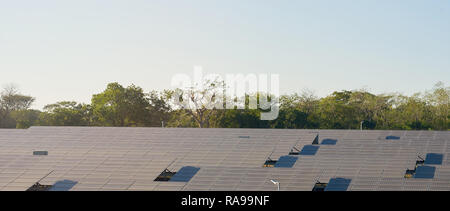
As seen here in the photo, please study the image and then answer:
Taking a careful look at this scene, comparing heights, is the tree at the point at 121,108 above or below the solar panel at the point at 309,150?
above

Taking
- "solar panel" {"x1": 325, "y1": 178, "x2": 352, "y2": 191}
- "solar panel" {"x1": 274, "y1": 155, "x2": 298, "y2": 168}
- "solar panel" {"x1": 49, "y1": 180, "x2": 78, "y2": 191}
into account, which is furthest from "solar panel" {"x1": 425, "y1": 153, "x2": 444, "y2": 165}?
"solar panel" {"x1": 49, "y1": 180, "x2": 78, "y2": 191}

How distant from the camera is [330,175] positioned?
30141mm

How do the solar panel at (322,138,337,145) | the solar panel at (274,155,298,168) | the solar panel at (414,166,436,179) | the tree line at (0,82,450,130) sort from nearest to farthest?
the solar panel at (414,166,436,179) < the solar panel at (274,155,298,168) < the solar panel at (322,138,337,145) < the tree line at (0,82,450,130)

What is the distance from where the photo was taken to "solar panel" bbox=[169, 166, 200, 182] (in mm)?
30625

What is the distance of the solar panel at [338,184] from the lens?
27.9 m

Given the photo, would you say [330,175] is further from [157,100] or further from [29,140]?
[157,100]

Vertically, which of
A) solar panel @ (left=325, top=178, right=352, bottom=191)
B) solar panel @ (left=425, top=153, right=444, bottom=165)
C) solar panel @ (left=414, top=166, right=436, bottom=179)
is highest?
solar panel @ (left=425, top=153, right=444, bottom=165)

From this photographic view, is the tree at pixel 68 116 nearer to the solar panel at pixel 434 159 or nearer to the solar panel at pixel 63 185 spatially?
the solar panel at pixel 63 185

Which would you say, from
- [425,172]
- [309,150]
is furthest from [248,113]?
[425,172]

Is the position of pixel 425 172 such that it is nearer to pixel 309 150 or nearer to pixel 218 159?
pixel 309 150

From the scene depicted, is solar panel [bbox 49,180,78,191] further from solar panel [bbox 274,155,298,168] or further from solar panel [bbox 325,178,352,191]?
solar panel [bbox 325,178,352,191]

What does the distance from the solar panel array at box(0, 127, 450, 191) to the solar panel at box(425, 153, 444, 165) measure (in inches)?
2.4

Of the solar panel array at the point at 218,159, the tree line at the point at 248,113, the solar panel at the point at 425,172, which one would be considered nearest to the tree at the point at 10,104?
the tree line at the point at 248,113

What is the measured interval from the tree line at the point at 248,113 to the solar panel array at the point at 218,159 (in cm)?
2701
